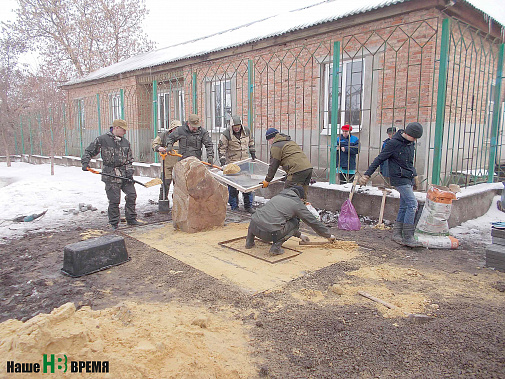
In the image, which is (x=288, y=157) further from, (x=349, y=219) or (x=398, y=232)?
(x=398, y=232)

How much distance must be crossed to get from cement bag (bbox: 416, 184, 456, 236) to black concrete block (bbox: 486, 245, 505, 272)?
88 centimetres

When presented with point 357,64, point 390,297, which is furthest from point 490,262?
point 357,64

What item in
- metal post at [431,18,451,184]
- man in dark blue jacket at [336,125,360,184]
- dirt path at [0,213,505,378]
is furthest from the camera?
man in dark blue jacket at [336,125,360,184]

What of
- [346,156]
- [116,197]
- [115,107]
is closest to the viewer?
[116,197]

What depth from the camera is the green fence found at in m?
6.87

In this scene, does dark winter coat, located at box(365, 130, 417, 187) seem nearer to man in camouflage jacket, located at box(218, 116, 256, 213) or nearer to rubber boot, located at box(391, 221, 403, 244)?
rubber boot, located at box(391, 221, 403, 244)

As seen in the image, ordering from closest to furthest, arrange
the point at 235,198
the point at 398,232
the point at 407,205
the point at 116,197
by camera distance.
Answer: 1. the point at 407,205
2. the point at 398,232
3. the point at 116,197
4. the point at 235,198

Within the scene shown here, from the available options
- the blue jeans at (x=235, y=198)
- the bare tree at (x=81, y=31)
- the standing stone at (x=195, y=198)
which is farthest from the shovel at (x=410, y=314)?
the bare tree at (x=81, y=31)

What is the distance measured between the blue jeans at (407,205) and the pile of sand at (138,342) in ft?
10.3

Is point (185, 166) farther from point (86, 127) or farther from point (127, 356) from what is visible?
point (86, 127)

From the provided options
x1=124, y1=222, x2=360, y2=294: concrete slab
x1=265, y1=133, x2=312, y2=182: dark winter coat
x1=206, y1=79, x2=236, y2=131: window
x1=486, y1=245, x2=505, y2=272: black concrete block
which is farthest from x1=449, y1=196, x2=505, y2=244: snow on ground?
x1=206, y1=79, x2=236, y2=131: window

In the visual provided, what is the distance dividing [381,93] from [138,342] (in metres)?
7.22

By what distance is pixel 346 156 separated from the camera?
24.6ft

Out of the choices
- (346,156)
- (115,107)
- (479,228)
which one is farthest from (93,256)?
(115,107)
